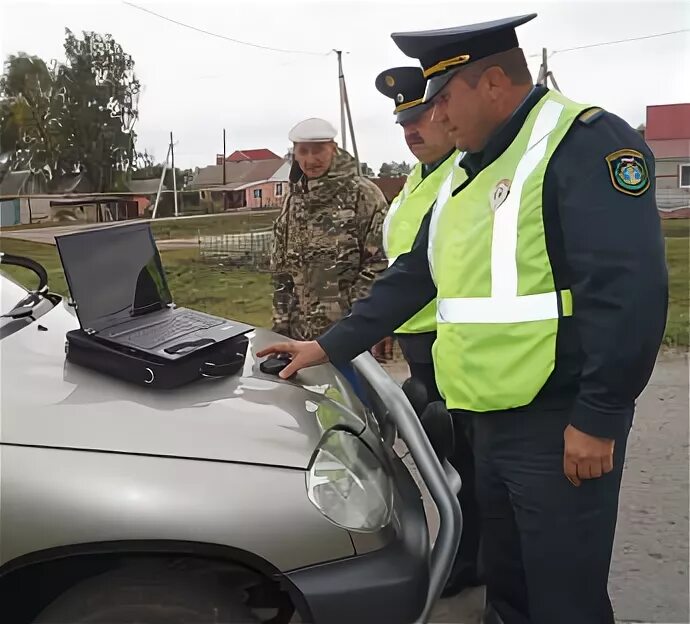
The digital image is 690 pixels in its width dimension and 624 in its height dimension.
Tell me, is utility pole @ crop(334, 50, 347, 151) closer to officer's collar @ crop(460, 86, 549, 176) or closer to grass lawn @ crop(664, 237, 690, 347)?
officer's collar @ crop(460, 86, 549, 176)

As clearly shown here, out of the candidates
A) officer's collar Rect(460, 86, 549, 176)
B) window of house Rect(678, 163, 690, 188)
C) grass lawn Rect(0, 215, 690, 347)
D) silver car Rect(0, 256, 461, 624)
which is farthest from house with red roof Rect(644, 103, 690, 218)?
silver car Rect(0, 256, 461, 624)

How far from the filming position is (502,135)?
1681mm

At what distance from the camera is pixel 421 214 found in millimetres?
2635

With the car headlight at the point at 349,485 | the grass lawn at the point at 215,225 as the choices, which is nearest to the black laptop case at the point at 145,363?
the car headlight at the point at 349,485

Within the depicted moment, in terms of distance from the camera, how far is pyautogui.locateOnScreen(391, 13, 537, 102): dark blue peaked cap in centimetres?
164

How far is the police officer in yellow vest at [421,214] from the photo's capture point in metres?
2.46

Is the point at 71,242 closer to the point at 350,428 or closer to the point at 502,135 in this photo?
the point at 350,428

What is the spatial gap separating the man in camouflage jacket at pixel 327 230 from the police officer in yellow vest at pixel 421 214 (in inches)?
13.8

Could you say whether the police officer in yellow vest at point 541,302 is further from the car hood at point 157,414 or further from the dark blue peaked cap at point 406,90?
the dark blue peaked cap at point 406,90

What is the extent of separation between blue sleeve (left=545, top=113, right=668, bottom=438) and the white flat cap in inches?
67.7

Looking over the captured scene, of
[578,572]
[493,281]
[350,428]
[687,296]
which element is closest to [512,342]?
[493,281]

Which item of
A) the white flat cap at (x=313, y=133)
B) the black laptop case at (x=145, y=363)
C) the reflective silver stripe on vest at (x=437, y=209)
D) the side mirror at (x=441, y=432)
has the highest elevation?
the white flat cap at (x=313, y=133)

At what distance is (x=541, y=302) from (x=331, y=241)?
1.71 metres

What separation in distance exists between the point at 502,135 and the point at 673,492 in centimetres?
233
